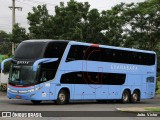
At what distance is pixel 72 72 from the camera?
2730cm

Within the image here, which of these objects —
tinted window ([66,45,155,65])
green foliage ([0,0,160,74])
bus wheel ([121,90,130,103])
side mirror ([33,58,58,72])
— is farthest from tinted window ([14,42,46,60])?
green foliage ([0,0,160,74])

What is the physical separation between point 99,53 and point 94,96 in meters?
2.79

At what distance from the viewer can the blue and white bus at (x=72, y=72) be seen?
25.4m

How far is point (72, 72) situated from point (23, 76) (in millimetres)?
3271

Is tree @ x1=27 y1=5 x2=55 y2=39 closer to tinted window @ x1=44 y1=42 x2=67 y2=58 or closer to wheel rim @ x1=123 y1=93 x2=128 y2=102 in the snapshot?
wheel rim @ x1=123 y1=93 x2=128 y2=102

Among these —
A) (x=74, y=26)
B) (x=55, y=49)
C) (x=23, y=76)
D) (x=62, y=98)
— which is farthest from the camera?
(x=74, y=26)

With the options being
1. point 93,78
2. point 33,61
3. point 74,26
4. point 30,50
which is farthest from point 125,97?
point 74,26

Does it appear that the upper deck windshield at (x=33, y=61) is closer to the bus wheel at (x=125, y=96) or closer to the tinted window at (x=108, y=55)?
the tinted window at (x=108, y=55)

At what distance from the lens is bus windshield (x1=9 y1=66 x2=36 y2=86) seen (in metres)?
25.2

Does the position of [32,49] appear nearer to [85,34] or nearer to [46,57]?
[46,57]

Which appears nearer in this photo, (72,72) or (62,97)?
(62,97)

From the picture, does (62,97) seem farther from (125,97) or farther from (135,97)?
(135,97)

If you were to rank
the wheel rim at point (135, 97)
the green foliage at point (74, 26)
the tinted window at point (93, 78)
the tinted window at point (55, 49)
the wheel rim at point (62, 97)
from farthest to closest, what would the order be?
1. the green foliage at point (74, 26)
2. the wheel rim at point (135, 97)
3. the tinted window at point (93, 78)
4. the wheel rim at point (62, 97)
5. the tinted window at point (55, 49)

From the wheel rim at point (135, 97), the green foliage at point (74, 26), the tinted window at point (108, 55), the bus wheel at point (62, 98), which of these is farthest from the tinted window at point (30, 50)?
the green foliage at point (74, 26)
